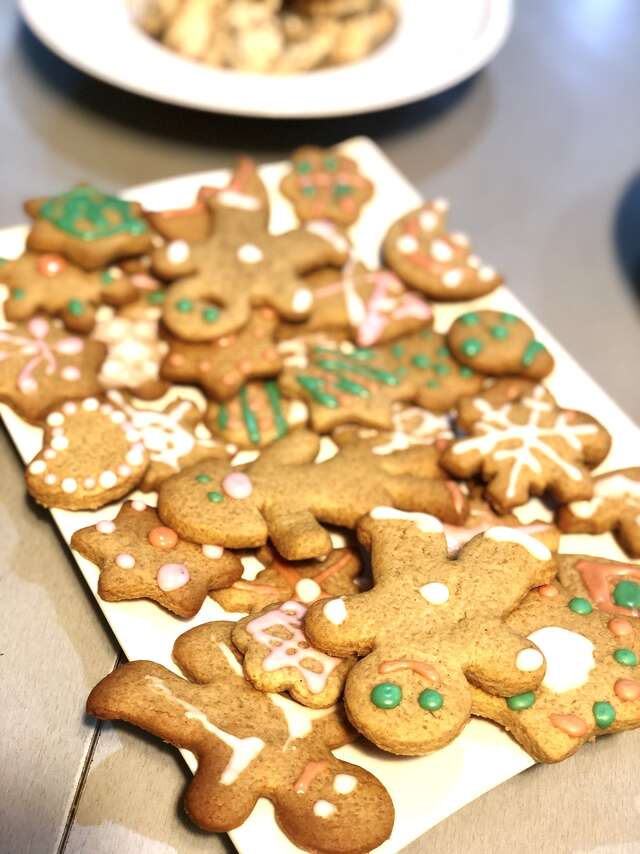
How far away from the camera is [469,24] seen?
1504mm

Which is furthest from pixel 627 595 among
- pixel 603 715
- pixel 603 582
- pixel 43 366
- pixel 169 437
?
pixel 43 366

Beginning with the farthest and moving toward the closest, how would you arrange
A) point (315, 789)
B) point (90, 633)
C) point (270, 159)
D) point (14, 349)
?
1. point (270, 159)
2. point (14, 349)
3. point (90, 633)
4. point (315, 789)

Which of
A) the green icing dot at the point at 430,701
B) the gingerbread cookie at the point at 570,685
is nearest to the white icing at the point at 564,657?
the gingerbread cookie at the point at 570,685

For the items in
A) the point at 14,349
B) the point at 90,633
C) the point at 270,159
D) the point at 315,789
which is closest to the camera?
the point at 315,789

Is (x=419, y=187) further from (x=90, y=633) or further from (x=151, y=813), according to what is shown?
(x=151, y=813)

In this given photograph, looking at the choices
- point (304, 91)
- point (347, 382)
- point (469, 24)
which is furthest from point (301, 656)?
point (469, 24)

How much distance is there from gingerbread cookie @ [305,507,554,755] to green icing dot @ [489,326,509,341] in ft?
0.92

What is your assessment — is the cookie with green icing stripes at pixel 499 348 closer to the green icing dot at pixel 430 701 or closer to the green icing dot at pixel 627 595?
the green icing dot at pixel 627 595

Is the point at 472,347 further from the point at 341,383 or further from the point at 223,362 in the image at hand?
the point at 223,362

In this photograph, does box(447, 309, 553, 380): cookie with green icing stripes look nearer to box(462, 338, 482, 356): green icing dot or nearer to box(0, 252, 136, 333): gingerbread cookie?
box(462, 338, 482, 356): green icing dot

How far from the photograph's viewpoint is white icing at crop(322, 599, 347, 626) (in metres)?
0.77

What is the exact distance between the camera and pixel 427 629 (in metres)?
0.78

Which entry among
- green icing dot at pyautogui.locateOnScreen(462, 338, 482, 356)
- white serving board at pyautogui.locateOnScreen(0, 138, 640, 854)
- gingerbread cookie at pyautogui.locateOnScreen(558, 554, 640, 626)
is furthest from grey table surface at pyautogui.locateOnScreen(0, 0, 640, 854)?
green icing dot at pyautogui.locateOnScreen(462, 338, 482, 356)

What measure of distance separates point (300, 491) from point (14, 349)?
34 centimetres
